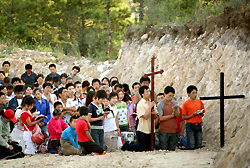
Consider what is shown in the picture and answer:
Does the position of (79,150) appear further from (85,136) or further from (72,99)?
(72,99)

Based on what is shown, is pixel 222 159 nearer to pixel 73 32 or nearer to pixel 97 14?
pixel 97 14

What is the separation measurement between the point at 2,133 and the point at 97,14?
2243 cm

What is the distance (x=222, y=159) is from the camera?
15.3 ft

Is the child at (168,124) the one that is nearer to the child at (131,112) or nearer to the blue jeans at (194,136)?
the blue jeans at (194,136)

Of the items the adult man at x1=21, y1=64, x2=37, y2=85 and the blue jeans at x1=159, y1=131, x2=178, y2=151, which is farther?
the adult man at x1=21, y1=64, x2=37, y2=85

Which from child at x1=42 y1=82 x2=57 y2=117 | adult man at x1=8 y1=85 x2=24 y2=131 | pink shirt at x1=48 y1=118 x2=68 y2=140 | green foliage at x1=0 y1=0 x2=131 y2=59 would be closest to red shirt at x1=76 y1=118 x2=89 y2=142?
pink shirt at x1=48 y1=118 x2=68 y2=140

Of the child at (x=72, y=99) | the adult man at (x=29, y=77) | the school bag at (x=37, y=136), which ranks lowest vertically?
the school bag at (x=37, y=136)

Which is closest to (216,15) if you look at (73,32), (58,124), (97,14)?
(58,124)

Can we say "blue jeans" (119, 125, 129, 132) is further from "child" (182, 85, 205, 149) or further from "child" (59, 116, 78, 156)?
"child" (182, 85, 205, 149)

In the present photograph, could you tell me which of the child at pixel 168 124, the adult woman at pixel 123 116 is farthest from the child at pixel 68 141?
the child at pixel 168 124

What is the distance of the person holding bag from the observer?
24.6 ft

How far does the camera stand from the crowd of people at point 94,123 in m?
7.08

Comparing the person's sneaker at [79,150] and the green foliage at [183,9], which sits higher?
the green foliage at [183,9]

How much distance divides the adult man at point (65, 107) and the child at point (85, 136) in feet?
4.54
